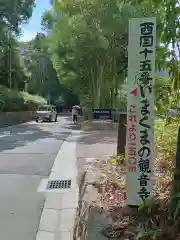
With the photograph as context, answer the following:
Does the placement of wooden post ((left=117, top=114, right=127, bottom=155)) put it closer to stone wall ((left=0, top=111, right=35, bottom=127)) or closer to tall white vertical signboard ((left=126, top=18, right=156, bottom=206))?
tall white vertical signboard ((left=126, top=18, right=156, bottom=206))

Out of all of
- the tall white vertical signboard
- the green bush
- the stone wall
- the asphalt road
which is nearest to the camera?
the tall white vertical signboard

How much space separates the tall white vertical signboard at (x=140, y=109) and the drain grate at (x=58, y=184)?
144 inches

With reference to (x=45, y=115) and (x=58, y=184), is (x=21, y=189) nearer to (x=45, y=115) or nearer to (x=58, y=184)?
(x=58, y=184)

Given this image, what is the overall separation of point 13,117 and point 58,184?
89.7ft

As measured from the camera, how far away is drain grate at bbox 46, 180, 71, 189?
785 centimetres

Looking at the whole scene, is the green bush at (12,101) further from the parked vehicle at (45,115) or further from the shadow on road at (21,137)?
the shadow on road at (21,137)

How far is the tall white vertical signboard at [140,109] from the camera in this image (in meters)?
4.16

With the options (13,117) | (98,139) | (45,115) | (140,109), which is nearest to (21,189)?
(140,109)

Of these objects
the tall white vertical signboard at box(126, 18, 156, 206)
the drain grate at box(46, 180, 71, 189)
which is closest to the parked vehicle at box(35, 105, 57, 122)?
the drain grate at box(46, 180, 71, 189)

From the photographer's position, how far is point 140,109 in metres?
4.29

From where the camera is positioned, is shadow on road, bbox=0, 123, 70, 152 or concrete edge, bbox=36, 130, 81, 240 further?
shadow on road, bbox=0, 123, 70, 152

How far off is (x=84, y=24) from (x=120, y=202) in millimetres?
16807

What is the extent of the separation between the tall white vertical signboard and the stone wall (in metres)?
26.6

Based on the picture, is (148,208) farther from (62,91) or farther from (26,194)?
(62,91)
